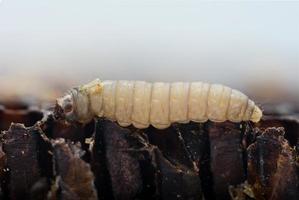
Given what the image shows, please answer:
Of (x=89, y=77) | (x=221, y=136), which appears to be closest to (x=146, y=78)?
(x=89, y=77)

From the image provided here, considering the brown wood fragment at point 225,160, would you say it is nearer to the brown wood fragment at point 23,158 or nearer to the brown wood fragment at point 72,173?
the brown wood fragment at point 72,173

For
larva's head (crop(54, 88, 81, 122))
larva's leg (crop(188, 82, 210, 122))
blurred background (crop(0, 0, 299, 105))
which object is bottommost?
larva's head (crop(54, 88, 81, 122))

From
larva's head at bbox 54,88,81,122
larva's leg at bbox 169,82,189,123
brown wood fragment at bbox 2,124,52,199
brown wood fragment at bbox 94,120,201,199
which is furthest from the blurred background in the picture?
brown wood fragment at bbox 94,120,201,199

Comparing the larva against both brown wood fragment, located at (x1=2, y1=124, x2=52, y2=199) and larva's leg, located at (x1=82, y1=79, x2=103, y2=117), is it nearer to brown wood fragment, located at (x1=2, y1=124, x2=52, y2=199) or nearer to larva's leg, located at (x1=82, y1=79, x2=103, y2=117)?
larva's leg, located at (x1=82, y1=79, x2=103, y2=117)

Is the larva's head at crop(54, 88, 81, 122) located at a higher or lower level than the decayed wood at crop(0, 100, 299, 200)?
higher

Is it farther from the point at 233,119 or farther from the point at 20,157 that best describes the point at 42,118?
the point at 233,119

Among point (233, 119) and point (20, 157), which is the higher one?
point (233, 119)

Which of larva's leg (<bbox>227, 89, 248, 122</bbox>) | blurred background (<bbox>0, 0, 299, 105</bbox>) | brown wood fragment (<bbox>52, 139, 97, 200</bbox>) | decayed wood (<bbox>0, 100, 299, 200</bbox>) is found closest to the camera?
brown wood fragment (<bbox>52, 139, 97, 200</bbox>)

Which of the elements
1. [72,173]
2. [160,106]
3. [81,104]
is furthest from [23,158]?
[160,106]
